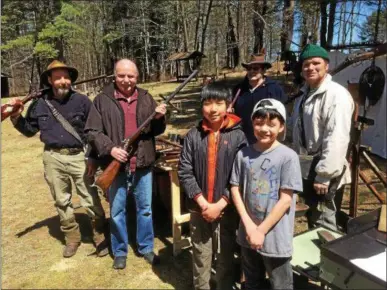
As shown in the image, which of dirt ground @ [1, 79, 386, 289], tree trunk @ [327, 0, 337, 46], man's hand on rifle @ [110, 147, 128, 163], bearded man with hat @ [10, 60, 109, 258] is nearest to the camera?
man's hand on rifle @ [110, 147, 128, 163]

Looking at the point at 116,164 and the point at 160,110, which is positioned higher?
the point at 160,110

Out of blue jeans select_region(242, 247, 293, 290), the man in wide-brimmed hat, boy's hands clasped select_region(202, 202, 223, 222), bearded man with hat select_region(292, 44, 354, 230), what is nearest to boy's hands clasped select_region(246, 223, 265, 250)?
blue jeans select_region(242, 247, 293, 290)

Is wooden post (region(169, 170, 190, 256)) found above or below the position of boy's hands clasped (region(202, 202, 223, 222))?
below

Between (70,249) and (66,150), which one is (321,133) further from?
(70,249)

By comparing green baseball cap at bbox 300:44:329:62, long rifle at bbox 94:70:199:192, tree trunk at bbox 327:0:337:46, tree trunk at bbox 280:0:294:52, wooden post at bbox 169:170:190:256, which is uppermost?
tree trunk at bbox 280:0:294:52

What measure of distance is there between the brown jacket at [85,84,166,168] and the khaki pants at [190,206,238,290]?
0.90 meters

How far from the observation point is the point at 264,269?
2.55 meters

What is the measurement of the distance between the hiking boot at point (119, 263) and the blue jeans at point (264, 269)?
1407mm

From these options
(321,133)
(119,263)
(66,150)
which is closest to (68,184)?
(66,150)

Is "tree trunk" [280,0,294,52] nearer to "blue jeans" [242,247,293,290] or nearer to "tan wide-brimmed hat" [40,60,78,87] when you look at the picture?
"tan wide-brimmed hat" [40,60,78,87]

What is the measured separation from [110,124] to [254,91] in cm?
142

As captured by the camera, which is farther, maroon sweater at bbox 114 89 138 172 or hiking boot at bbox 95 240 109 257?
hiking boot at bbox 95 240 109 257

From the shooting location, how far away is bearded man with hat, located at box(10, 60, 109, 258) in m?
3.54

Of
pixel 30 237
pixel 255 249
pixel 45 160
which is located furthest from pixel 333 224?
pixel 30 237
